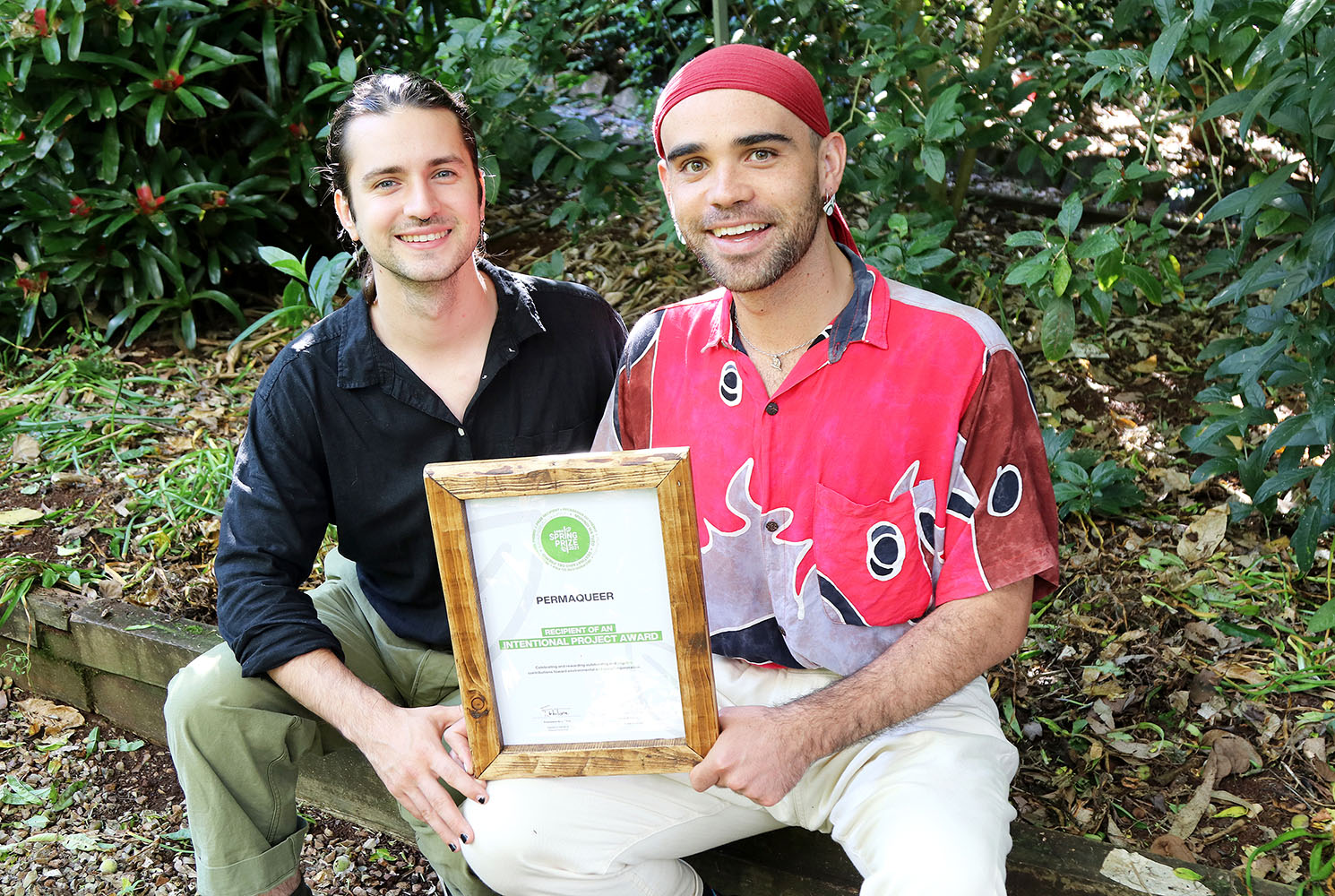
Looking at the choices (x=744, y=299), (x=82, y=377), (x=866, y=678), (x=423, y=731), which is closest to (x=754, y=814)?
(x=866, y=678)

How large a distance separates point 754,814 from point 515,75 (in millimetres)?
2474

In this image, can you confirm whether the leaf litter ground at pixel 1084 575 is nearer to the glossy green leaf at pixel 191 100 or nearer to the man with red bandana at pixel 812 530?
the man with red bandana at pixel 812 530

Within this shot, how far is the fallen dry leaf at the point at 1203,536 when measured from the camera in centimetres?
344

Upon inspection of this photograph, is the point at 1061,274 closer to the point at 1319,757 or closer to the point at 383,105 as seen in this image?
the point at 1319,757

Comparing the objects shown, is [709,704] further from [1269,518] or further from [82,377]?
[82,377]

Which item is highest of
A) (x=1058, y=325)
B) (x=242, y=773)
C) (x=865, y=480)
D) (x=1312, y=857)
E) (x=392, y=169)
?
(x=392, y=169)

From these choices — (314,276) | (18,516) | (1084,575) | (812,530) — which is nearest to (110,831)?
(18,516)

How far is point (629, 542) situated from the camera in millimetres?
2021

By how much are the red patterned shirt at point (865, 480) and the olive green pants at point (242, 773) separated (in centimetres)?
80

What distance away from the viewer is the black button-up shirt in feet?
8.39

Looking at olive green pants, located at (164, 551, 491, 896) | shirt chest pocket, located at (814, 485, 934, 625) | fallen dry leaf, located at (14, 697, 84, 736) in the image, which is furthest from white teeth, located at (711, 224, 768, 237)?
fallen dry leaf, located at (14, 697, 84, 736)

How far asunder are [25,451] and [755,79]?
325cm

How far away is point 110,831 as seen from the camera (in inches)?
126

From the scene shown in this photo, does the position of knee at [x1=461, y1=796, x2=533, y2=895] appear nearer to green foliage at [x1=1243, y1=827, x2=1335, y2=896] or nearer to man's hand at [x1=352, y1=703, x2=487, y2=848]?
man's hand at [x1=352, y1=703, x2=487, y2=848]
